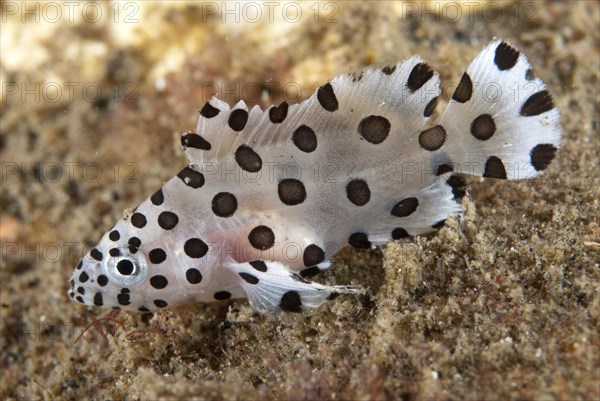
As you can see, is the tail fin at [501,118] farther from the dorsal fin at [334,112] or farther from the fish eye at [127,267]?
the fish eye at [127,267]

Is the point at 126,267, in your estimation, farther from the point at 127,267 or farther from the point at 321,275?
the point at 321,275

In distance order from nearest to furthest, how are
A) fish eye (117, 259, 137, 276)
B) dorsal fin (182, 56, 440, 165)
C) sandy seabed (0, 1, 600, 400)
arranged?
sandy seabed (0, 1, 600, 400)
dorsal fin (182, 56, 440, 165)
fish eye (117, 259, 137, 276)

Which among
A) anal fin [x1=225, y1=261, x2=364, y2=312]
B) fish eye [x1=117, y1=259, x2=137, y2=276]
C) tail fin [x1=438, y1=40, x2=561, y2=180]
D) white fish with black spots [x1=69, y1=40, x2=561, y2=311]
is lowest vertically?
fish eye [x1=117, y1=259, x2=137, y2=276]

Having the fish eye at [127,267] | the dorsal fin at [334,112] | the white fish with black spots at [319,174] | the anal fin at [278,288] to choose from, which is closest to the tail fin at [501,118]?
the white fish with black spots at [319,174]

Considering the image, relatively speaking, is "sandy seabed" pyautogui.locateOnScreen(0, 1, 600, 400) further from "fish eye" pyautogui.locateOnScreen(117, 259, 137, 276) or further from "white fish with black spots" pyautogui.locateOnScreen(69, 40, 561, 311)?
"fish eye" pyautogui.locateOnScreen(117, 259, 137, 276)

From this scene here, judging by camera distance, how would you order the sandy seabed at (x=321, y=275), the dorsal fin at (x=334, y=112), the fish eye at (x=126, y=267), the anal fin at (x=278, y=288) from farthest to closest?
the fish eye at (x=126, y=267) → the dorsal fin at (x=334, y=112) → the anal fin at (x=278, y=288) → the sandy seabed at (x=321, y=275)

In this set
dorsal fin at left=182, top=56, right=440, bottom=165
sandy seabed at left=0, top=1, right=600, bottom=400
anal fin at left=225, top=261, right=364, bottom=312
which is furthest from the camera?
dorsal fin at left=182, top=56, right=440, bottom=165

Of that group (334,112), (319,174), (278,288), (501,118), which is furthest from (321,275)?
(501,118)

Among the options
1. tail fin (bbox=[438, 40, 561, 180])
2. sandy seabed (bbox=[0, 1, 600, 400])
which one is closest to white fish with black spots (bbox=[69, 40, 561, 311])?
tail fin (bbox=[438, 40, 561, 180])
